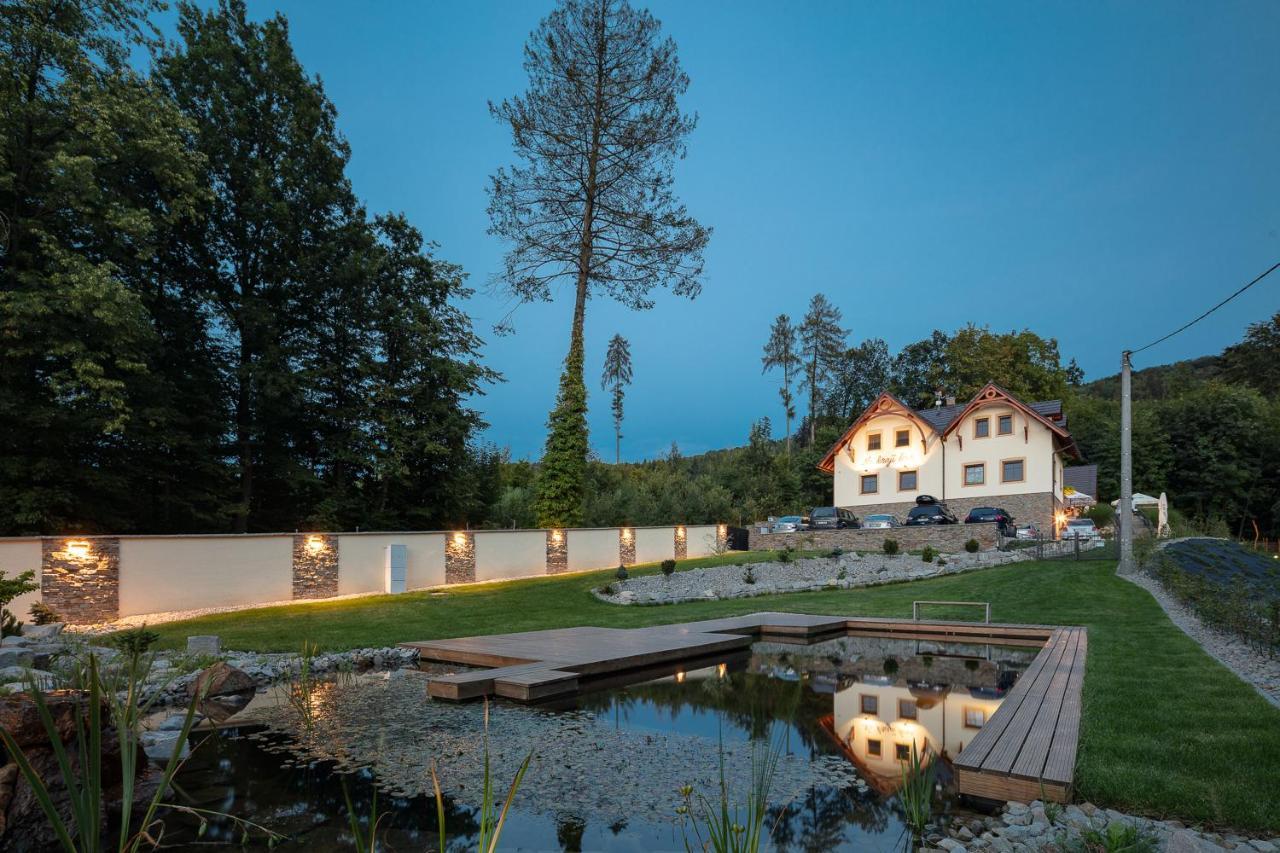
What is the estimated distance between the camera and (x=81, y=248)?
17.6m

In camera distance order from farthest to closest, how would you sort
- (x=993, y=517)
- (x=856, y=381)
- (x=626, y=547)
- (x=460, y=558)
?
1. (x=856, y=381)
2. (x=993, y=517)
3. (x=626, y=547)
4. (x=460, y=558)

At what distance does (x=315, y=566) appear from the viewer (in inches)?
674

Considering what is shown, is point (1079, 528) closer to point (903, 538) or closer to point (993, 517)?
point (993, 517)

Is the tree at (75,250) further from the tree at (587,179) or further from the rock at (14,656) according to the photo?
the tree at (587,179)

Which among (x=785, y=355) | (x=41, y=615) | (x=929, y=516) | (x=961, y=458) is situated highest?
(x=785, y=355)

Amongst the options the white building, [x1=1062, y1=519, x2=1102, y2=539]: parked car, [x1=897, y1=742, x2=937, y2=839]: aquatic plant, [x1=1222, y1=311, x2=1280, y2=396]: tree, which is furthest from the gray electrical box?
[x1=1222, y1=311, x2=1280, y2=396]: tree

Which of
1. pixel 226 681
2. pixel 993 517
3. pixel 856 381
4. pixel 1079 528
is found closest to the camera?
pixel 226 681

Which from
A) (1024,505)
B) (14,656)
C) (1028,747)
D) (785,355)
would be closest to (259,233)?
(14,656)

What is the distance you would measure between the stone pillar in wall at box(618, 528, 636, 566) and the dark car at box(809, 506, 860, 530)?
852 centimetres

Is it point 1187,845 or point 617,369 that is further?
point 617,369

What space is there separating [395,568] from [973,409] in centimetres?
2669

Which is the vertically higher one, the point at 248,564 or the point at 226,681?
the point at 248,564

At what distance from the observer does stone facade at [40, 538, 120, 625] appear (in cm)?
1320

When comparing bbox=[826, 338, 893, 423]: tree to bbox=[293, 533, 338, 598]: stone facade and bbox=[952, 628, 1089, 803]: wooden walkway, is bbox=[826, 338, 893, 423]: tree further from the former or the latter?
bbox=[952, 628, 1089, 803]: wooden walkway
